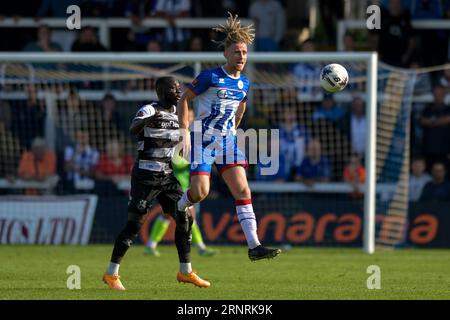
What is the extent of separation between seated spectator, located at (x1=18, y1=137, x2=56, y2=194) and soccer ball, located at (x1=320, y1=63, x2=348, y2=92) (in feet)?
26.3

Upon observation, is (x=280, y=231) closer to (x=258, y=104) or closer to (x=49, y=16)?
(x=258, y=104)

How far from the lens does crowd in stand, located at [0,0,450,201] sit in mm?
18578

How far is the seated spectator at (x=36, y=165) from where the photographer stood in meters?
A: 18.7

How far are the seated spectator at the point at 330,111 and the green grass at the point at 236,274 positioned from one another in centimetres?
277

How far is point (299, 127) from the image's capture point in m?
19.3

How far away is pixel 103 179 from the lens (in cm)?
1852

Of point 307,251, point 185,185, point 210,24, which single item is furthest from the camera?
point 210,24

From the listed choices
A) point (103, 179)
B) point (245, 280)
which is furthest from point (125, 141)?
point (245, 280)

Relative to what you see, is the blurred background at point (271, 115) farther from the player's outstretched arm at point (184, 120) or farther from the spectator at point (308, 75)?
the player's outstretched arm at point (184, 120)

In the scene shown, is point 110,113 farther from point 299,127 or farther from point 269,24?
point 269,24

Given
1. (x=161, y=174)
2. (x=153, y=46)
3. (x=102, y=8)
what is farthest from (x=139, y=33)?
(x=161, y=174)

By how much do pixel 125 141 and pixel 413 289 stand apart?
9.84m

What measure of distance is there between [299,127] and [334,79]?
7531 millimetres

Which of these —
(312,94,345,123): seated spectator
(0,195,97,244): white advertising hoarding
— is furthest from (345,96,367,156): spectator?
(0,195,97,244): white advertising hoarding
